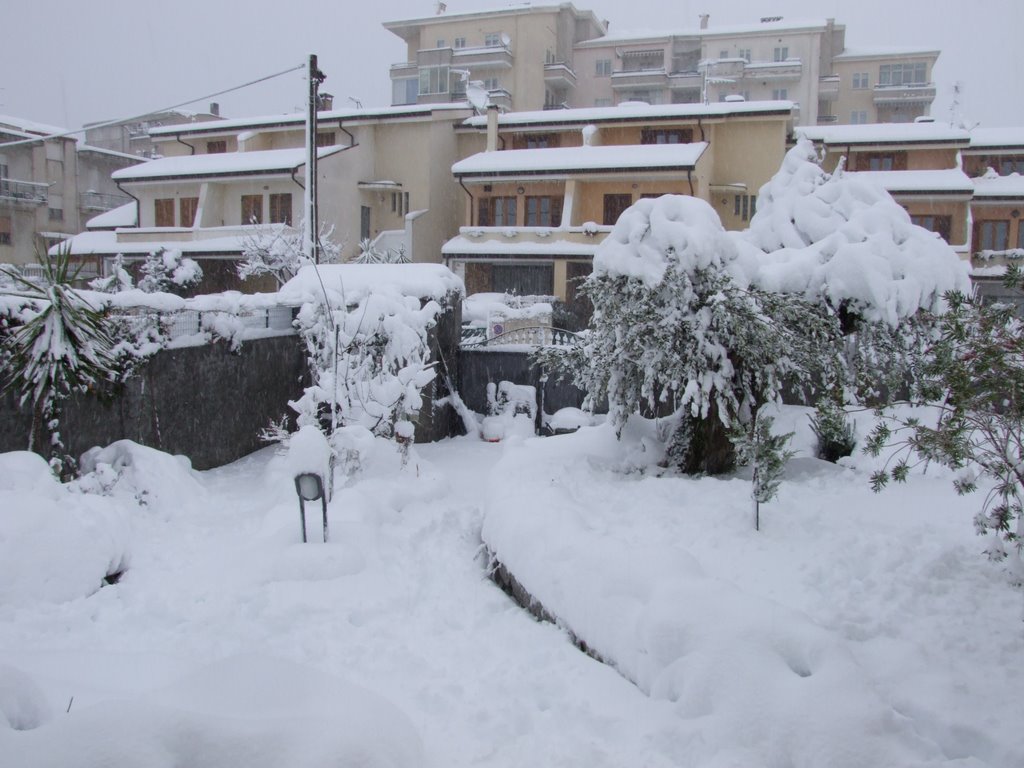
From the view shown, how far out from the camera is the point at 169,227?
31125 millimetres

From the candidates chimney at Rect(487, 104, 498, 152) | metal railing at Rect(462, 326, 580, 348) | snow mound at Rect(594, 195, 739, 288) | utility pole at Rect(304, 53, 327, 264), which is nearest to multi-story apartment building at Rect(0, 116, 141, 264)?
chimney at Rect(487, 104, 498, 152)

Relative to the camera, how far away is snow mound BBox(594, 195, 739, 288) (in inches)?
390

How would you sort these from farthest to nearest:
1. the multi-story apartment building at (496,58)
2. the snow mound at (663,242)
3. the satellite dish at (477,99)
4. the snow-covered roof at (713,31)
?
the snow-covered roof at (713,31) → the multi-story apartment building at (496,58) → the satellite dish at (477,99) → the snow mound at (663,242)

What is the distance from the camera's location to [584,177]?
90.4ft

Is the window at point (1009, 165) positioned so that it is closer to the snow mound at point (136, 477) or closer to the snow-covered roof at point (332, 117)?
the snow-covered roof at point (332, 117)

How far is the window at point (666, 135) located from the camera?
29344 mm

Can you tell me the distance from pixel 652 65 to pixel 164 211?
30906 mm

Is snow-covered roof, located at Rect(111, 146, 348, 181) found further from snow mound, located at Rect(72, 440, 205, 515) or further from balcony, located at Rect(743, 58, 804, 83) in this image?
balcony, located at Rect(743, 58, 804, 83)

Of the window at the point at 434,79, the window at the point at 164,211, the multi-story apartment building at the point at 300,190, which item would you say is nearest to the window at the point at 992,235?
the multi-story apartment building at the point at 300,190

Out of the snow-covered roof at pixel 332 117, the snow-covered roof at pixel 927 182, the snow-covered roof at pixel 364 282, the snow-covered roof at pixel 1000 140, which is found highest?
the snow-covered roof at pixel 332 117

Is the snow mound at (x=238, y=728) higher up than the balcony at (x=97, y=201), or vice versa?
the balcony at (x=97, y=201)

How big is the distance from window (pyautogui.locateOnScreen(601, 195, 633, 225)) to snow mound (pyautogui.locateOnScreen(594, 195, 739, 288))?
61.3 ft

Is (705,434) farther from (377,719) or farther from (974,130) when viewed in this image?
(974,130)

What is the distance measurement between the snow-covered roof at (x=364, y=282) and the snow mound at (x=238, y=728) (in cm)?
877
